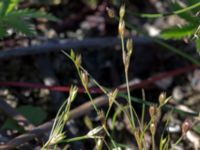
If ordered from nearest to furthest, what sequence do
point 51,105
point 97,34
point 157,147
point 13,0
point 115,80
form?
point 13,0 < point 157,147 < point 51,105 < point 115,80 < point 97,34

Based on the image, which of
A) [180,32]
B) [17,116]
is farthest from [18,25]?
[180,32]

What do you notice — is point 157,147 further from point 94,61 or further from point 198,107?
point 94,61

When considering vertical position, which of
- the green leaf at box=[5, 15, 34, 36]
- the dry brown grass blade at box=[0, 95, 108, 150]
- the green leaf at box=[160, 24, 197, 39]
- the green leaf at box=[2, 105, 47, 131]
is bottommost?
the green leaf at box=[2, 105, 47, 131]

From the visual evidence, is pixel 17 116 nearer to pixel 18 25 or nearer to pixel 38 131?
pixel 38 131

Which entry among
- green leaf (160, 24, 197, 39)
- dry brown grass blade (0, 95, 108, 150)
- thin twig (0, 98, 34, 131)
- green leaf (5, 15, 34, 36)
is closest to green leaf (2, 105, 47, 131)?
thin twig (0, 98, 34, 131)

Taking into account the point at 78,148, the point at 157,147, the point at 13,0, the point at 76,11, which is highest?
the point at 13,0

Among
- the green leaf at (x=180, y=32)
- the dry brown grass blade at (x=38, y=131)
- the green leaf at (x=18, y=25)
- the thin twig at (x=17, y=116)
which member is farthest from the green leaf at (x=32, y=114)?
the green leaf at (x=180, y=32)

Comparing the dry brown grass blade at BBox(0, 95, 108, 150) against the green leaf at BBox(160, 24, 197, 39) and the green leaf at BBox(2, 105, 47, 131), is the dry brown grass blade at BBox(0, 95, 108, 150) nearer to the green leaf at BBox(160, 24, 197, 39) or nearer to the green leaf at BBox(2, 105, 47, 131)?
the green leaf at BBox(2, 105, 47, 131)

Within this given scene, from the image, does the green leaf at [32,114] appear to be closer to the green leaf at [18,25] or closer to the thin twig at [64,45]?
the thin twig at [64,45]

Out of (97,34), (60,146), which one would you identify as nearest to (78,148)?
(60,146)
